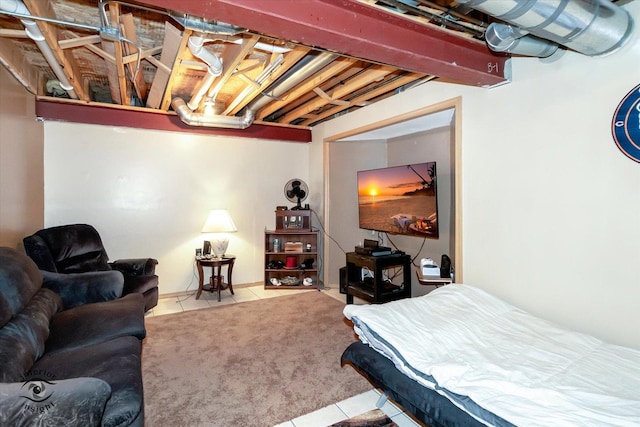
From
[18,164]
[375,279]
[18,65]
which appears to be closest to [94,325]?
[18,164]

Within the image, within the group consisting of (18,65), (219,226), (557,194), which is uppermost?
(18,65)

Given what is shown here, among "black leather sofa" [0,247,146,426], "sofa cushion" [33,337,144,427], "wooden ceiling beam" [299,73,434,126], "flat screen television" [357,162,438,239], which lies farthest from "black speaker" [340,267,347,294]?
"sofa cushion" [33,337,144,427]

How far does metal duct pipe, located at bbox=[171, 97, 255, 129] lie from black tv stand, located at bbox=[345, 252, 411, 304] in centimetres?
224

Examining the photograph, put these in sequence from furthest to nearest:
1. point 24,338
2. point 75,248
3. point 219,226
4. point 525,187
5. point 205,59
Answer: 1. point 219,226
2. point 75,248
3. point 205,59
4. point 525,187
5. point 24,338

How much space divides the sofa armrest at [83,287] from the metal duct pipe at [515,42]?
3.32 meters

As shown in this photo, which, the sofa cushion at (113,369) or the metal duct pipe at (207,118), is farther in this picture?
the metal duct pipe at (207,118)

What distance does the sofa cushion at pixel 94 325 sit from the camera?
192cm

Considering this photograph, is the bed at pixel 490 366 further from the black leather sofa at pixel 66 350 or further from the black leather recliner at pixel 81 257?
the black leather recliner at pixel 81 257

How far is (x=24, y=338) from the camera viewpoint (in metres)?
1.68

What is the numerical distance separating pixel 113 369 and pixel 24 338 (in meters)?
0.54

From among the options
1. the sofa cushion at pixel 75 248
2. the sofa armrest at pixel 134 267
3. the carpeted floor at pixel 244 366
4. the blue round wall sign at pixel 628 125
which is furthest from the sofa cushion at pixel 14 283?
the blue round wall sign at pixel 628 125

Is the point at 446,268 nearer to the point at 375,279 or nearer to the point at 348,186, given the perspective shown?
the point at 375,279

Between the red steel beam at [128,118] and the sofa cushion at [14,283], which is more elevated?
the red steel beam at [128,118]

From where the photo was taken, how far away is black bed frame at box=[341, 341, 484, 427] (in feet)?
4.63
